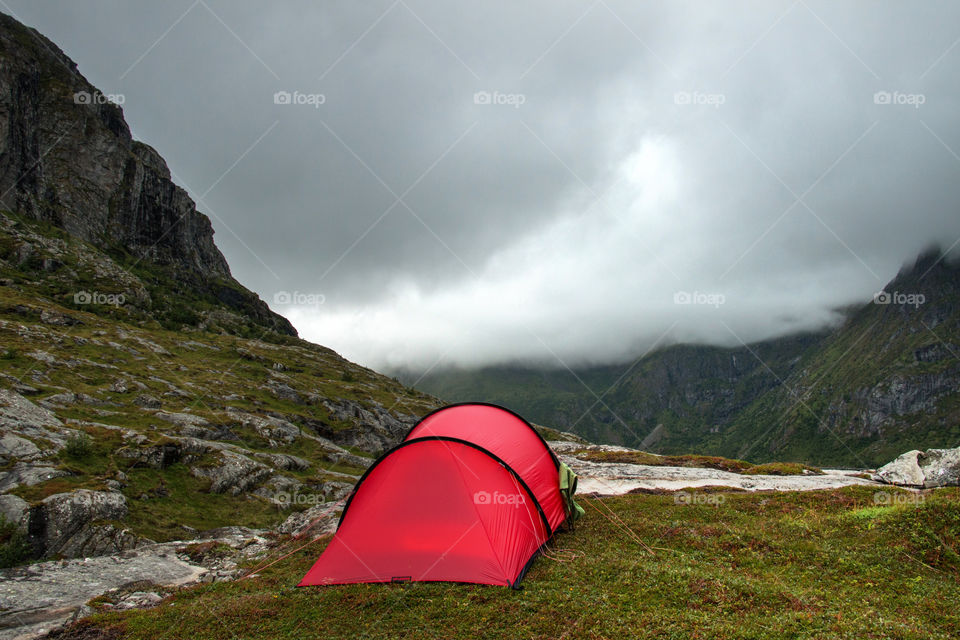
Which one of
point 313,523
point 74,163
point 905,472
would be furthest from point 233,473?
point 74,163

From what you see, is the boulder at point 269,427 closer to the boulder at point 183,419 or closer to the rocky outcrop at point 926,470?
the boulder at point 183,419

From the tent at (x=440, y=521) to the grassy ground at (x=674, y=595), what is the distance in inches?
26.8

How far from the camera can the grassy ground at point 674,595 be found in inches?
396

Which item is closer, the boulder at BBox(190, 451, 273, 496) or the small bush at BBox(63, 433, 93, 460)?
the small bush at BBox(63, 433, 93, 460)

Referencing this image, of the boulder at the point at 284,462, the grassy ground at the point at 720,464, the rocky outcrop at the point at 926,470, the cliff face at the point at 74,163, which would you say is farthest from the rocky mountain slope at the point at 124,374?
the rocky outcrop at the point at 926,470

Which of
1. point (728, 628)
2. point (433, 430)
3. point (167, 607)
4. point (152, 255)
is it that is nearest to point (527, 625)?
point (728, 628)

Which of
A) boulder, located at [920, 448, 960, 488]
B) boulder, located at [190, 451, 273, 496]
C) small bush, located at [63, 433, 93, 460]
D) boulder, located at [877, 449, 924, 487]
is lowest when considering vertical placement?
boulder, located at [877, 449, 924, 487]

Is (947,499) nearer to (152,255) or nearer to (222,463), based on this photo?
(222,463)

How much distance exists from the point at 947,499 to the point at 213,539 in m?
38.1

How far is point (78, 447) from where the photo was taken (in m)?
34.4

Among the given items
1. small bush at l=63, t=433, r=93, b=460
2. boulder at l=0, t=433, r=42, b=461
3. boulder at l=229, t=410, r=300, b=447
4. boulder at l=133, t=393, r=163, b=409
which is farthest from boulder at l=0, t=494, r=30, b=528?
boulder at l=229, t=410, r=300, b=447

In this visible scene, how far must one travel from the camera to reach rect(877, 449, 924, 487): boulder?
27.1 metres

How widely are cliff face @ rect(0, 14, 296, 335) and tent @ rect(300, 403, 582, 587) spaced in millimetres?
164482

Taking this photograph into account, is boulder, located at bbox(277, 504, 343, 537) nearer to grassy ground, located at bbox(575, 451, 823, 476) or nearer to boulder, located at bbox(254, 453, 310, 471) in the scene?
boulder, located at bbox(254, 453, 310, 471)
